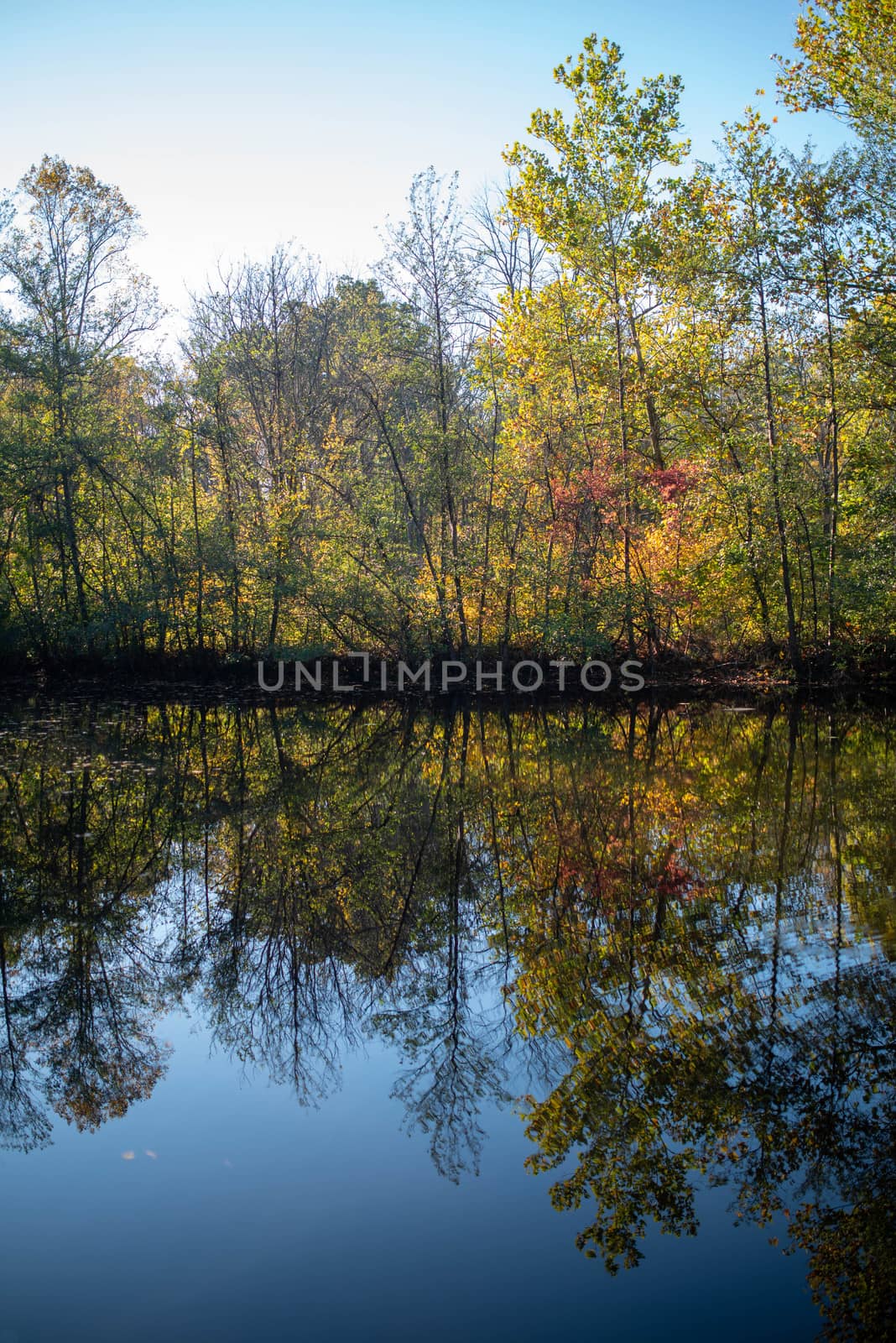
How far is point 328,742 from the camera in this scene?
14.7 m

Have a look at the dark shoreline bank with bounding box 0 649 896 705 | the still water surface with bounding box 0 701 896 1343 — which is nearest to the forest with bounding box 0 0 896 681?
the dark shoreline bank with bounding box 0 649 896 705

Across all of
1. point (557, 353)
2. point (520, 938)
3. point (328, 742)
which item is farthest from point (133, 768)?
point (557, 353)

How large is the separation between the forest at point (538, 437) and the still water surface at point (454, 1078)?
11.9 m

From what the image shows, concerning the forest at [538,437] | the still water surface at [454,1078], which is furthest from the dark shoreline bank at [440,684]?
the still water surface at [454,1078]

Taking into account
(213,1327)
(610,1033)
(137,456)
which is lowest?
(213,1327)

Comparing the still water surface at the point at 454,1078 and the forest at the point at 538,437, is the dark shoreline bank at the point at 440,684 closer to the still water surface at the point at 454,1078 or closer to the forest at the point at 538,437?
the forest at the point at 538,437

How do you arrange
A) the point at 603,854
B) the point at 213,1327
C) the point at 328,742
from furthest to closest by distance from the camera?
the point at 328,742 → the point at 603,854 → the point at 213,1327

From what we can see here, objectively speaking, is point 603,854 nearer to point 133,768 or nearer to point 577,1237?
point 577,1237

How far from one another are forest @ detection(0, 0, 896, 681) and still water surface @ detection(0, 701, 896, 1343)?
11.9m

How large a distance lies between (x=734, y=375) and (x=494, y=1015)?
17.8m

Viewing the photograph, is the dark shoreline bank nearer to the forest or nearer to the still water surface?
the forest

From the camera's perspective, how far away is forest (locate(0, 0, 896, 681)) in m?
18.1

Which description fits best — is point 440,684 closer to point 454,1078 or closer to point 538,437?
point 538,437

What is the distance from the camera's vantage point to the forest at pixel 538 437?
18109mm
